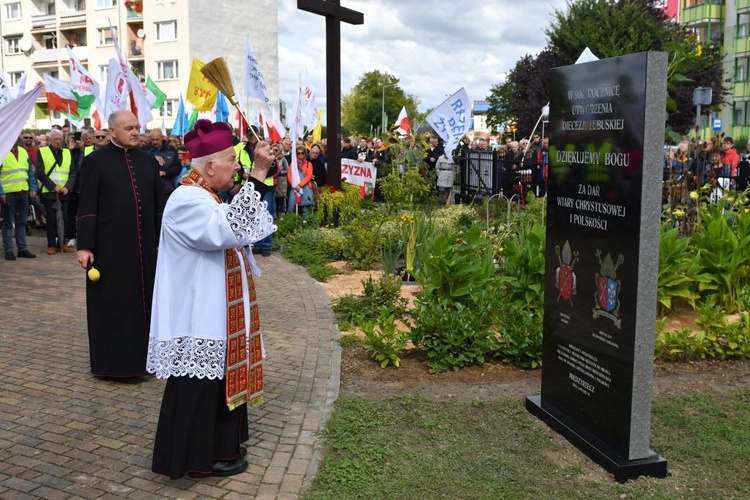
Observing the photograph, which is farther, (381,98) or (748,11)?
(381,98)

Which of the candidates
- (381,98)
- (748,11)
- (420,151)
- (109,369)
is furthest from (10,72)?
(109,369)

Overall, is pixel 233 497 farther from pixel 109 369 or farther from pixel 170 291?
pixel 109 369

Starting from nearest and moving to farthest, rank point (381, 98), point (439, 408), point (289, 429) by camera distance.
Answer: point (289, 429) → point (439, 408) → point (381, 98)

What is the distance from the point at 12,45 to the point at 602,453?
73588 millimetres

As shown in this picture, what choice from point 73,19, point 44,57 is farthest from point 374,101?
point 44,57

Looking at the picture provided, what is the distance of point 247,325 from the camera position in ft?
14.5

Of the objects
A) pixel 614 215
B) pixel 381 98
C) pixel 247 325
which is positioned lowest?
pixel 247 325

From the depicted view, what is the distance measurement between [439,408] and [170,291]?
230 centimetres

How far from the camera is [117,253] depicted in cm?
623

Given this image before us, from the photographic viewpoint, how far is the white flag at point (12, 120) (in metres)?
8.74

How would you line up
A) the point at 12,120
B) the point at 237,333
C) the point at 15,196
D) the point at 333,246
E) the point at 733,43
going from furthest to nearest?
the point at 733,43, the point at 15,196, the point at 333,246, the point at 12,120, the point at 237,333

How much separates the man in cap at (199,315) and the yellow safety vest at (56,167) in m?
10.2

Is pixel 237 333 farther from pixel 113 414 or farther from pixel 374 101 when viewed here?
pixel 374 101

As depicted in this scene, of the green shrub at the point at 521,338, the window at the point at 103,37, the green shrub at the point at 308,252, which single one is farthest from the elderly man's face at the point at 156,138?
the window at the point at 103,37
